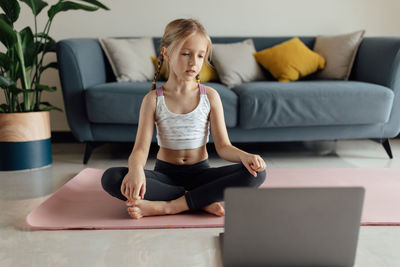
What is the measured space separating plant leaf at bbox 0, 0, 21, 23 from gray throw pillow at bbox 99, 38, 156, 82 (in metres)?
0.65

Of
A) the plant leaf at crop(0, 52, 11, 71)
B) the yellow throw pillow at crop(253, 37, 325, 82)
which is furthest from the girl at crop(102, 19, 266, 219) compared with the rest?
the yellow throw pillow at crop(253, 37, 325, 82)

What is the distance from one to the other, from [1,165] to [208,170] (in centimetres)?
119

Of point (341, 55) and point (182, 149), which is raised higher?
point (341, 55)

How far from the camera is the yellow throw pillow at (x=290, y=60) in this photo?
2449 mm

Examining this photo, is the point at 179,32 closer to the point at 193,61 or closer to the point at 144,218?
the point at 193,61

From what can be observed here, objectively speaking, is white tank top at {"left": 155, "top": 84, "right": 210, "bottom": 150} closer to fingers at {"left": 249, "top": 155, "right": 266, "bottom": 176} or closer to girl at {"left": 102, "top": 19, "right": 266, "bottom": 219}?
girl at {"left": 102, "top": 19, "right": 266, "bottom": 219}

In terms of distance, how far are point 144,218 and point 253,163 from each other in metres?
0.43

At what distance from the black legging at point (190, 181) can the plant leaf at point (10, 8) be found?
1109 millimetres

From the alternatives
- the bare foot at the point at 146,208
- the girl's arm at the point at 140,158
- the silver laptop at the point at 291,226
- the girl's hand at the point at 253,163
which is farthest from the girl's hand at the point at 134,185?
the silver laptop at the point at 291,226

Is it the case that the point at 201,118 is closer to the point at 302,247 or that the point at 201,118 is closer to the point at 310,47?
the point at 302,247

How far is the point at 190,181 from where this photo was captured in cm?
138

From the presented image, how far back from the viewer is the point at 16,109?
2.02 meters

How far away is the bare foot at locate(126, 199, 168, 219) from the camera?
129 centimetres

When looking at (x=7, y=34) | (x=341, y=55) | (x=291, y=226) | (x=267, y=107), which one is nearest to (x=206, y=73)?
(x=267, y=107)
